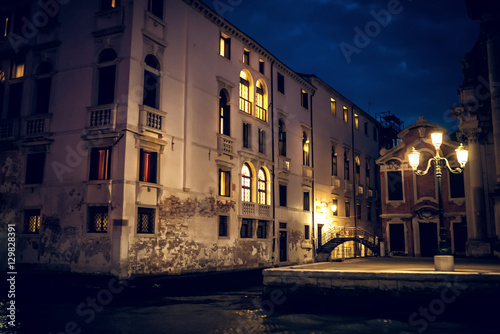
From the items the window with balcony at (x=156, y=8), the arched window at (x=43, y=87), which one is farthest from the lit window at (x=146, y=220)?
the window with balcony at (x=156, y=8)

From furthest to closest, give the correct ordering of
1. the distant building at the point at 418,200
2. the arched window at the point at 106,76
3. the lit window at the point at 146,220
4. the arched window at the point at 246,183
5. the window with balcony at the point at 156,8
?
the distant building at the point at 418,200
the arched window at the point at 246,183
the window with balcony at the point at 156,8
the arched window at the point at 106,76
the lit window at the point at 146,220

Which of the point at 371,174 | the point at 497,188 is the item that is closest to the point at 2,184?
the point at 497,188

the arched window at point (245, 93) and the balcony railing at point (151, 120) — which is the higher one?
the arched window at point (245, 93)

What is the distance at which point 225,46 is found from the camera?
71.9ft

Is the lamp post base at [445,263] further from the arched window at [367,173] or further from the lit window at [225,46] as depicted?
the arched window at [367,173]

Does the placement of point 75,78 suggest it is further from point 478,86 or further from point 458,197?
point 458,197

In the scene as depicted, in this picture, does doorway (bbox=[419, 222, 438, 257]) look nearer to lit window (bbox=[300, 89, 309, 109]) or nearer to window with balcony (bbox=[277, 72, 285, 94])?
lit window (bbox=[300, 89, 309, 109])

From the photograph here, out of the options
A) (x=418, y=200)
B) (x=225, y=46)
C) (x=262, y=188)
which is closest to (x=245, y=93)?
(x=225, y=46)

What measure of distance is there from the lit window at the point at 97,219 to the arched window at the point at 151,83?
4521mm

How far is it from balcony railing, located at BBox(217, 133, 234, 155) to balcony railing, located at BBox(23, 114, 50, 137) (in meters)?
7.52

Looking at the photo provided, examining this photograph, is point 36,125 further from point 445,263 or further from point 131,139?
point 445,263

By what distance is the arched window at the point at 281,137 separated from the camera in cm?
2592

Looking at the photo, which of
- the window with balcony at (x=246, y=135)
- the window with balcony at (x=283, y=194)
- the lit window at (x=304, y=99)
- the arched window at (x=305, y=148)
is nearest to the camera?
the window with balcony at (x=246, y=135)

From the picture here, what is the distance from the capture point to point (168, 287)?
15898 millimetres
